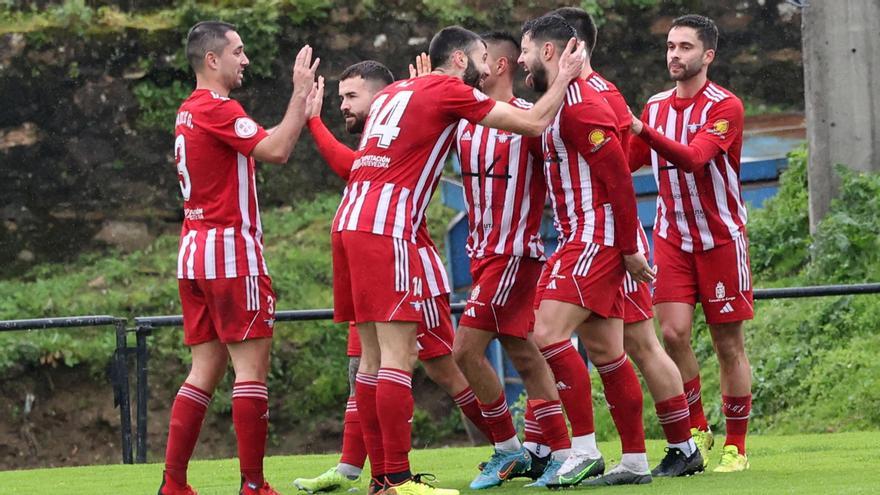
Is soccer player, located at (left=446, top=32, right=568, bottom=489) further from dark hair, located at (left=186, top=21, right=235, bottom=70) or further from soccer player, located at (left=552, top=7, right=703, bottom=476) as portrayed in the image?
dark hair, located at (left=186, top=21, right=235, bottom=70)

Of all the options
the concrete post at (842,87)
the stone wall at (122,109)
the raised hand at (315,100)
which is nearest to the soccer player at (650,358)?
the raised hand at (315,100)

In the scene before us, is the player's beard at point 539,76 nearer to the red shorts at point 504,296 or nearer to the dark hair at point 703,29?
the red shorts at point 504,296

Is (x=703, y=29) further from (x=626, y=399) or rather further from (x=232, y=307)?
(x=232, y=307)

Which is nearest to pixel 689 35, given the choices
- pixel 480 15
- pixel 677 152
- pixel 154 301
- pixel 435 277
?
pixel 677 152

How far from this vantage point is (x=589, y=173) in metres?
7.59

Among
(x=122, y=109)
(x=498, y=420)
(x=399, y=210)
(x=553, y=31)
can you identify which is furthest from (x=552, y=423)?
(x=122, y=109)

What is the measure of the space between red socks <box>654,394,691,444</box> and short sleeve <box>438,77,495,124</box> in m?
1.86

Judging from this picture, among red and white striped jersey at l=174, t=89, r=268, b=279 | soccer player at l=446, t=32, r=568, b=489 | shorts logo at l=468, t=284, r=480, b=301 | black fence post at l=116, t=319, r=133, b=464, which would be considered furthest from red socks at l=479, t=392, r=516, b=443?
black fence post at l=116, t=319, r=133, b=464

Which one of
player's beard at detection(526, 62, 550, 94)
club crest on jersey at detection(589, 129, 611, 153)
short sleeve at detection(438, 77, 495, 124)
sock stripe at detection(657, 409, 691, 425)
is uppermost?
player's beard at detection(526, 62, 550, 94)

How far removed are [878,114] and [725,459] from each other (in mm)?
7006

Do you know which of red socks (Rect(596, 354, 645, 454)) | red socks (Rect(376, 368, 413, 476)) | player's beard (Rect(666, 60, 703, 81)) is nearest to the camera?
red socks (Rect(376, 368, 413, 476))

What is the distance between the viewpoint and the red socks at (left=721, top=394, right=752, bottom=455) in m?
8.45

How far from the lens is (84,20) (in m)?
18.2

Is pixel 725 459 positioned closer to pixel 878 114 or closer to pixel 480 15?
pixel 878 114
